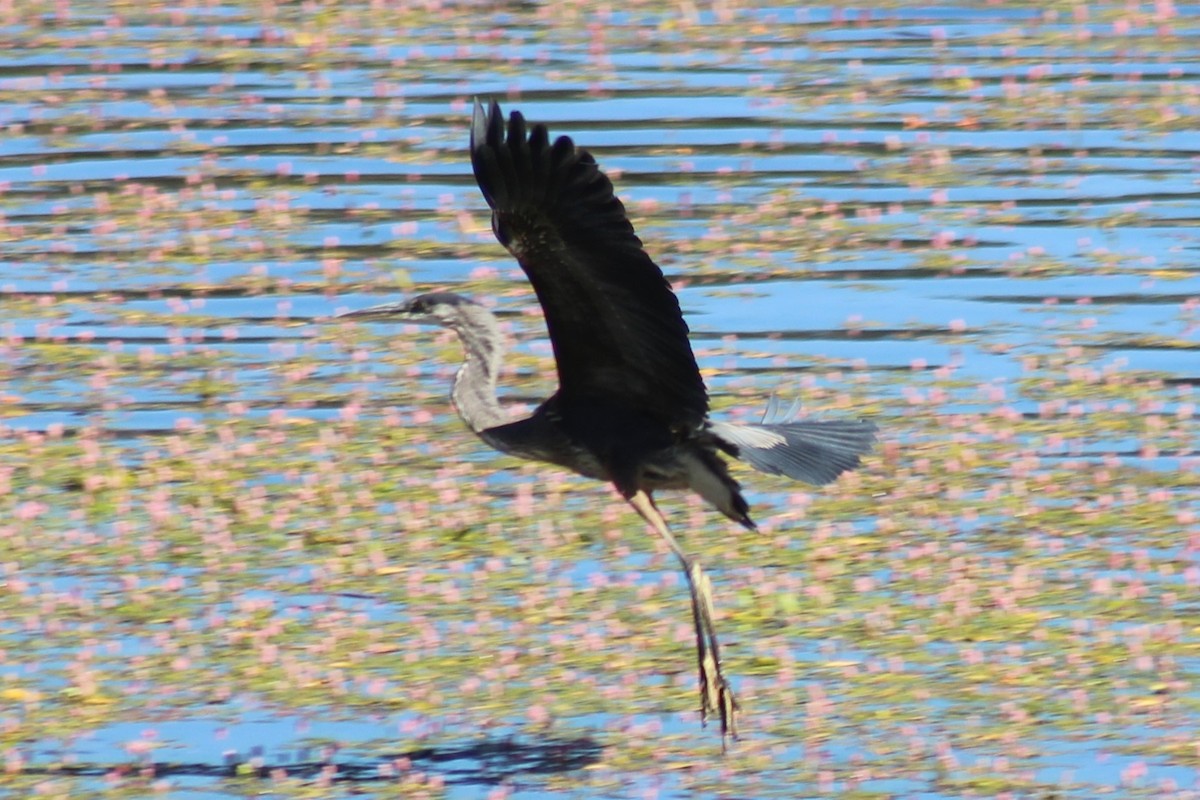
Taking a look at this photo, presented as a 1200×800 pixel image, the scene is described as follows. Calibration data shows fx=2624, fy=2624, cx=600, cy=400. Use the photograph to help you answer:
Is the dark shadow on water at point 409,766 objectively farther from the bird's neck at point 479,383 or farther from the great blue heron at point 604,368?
the bird's neck at point 479,383

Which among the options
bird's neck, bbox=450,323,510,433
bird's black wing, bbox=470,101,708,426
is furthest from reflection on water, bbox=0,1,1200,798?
bird's black wing, bbox=470,101,708,426

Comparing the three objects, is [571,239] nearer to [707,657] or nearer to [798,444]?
[707,657]

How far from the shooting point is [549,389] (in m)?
10.1

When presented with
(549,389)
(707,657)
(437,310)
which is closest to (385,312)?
(437,310)

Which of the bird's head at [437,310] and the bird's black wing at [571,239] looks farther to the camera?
the bird's head at [437,310]

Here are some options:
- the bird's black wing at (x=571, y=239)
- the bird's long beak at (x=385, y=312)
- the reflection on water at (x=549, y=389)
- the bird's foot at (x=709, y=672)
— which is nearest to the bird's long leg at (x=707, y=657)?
the bird's foot at (x=709, y=672)

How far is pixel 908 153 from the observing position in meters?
14.3

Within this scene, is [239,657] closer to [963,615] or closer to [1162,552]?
[963,615]

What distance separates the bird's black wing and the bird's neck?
2.31ft

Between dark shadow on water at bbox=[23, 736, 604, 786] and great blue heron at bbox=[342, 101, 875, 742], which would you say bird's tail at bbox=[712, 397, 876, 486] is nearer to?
great blue heron at bbox=[342, 101, 875, 742]

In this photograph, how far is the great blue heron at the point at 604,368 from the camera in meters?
6.32

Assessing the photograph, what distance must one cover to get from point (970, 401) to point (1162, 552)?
1.85 metres

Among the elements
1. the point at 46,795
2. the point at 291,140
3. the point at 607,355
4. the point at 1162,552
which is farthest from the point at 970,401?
the point at 291,140

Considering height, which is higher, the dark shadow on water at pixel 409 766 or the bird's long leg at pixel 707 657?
the bird's long leg at pixel 707 657
